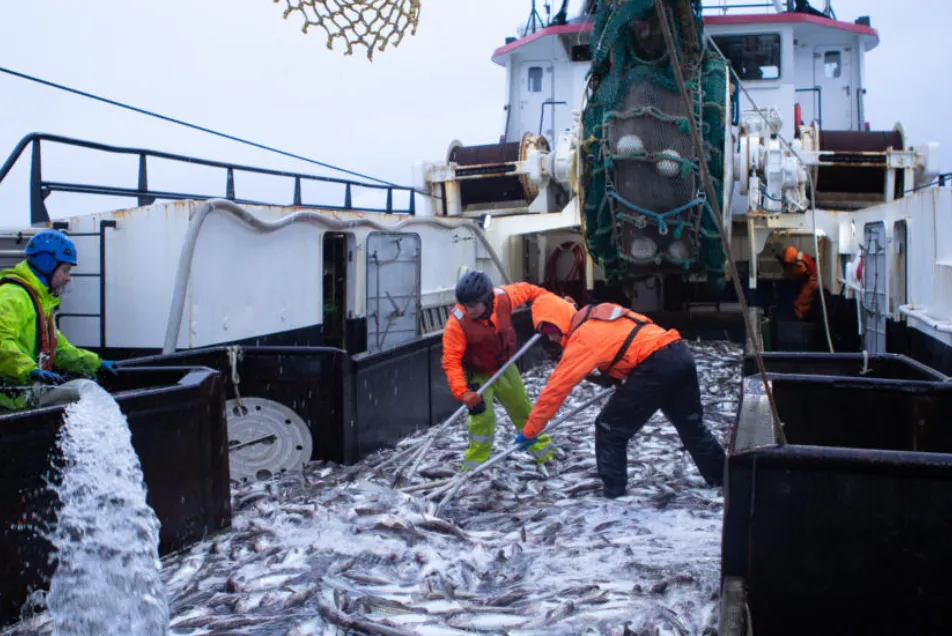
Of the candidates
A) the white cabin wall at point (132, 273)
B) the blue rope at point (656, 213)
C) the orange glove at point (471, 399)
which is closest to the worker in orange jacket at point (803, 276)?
the blue rope at point (656, 213)

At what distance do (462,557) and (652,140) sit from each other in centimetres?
637

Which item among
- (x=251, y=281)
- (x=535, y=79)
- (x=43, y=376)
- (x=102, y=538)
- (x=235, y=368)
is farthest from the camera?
(x=535, y=79)

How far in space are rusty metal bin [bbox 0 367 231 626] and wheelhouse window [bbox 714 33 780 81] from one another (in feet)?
41.6

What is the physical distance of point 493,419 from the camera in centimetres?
684

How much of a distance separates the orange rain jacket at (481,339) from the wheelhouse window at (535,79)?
34.3 feet

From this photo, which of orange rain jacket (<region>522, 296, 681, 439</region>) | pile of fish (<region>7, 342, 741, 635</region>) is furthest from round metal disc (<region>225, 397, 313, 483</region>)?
orange rain jacket (<region>522, 296, 681, 439</region>)

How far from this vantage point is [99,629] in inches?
147

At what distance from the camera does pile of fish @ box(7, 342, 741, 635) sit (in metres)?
3.85

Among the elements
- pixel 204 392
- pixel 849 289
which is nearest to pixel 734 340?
pixel 849 289

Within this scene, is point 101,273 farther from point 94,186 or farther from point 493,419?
point 493,419

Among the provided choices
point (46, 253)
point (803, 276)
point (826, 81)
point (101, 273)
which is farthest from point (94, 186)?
point (826, 81)

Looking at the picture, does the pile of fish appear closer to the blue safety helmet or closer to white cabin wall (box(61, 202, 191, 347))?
the blue safety helmet

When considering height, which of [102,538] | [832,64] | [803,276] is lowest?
[102,538]

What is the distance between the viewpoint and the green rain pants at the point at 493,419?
676cm
